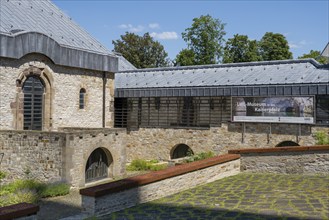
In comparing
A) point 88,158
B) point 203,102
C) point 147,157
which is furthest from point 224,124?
point 88,158

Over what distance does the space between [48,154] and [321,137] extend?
11.7 meters

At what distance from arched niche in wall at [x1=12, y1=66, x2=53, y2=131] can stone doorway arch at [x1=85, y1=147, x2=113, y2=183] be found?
305cm

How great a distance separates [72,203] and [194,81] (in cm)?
1154

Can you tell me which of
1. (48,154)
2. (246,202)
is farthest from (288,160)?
(48,154)

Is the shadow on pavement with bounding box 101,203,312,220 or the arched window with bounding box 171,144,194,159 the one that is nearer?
the shadow on pavement with bounding box 101,203,312,220

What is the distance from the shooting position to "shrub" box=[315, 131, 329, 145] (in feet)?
59.5

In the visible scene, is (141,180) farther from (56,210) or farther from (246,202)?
(56,210)

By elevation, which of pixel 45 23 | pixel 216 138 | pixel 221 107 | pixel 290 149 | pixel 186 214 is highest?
pixel 45 23

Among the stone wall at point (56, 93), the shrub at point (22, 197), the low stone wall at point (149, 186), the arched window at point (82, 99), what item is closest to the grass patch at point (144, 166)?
the stone wall at point (56, 93)

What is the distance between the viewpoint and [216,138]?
69.9ft

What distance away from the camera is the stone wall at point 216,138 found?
19.3m

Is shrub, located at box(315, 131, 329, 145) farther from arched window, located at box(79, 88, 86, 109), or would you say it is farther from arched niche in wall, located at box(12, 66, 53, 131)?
arched niche in wall, located at box(12, 66, 53, 131)

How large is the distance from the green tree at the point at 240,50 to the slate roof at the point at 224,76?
16.3 m

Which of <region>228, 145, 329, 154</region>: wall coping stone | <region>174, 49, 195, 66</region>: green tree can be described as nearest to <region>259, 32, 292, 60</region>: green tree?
<region>174, 49, 195, 66</region>: green tree
